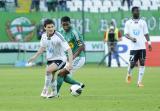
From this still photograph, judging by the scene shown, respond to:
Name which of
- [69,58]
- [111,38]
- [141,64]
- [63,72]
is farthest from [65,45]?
[111,38]

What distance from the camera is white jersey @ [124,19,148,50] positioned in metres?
23.0

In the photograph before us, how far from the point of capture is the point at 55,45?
1719cm

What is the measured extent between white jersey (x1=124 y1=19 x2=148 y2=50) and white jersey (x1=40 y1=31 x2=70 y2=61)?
6.03 m

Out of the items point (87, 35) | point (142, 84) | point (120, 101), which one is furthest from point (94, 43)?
point (120, 101)

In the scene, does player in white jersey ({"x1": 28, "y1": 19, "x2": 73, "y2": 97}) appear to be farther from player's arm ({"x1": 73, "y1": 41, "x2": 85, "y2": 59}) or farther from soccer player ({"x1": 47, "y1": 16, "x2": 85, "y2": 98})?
player's arm ({"x1": 73, "y1": 41, "x2": 85, "y2": 59})

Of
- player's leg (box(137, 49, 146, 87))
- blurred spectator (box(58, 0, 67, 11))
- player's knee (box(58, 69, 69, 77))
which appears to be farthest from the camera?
blurred spectator (box(58, 0, 67, 11))

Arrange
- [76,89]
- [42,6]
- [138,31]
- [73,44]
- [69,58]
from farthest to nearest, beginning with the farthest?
1. [42,6]
2. [138,31]
3. [73,44]
4. [76,89]
5. [69,58]

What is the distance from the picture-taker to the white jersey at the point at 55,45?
1706 cm

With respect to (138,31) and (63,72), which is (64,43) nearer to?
(63,72)

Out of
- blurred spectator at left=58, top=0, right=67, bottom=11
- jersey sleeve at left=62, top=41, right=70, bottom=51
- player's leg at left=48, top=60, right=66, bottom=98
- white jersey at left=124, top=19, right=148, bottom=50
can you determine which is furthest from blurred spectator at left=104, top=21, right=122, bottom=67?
jersey sleeve at left=62, top=41, right=70, bottom=51

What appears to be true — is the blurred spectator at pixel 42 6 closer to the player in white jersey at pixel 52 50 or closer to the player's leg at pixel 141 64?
the player's leg at pixel 141 64

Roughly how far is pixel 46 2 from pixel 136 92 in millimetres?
24251

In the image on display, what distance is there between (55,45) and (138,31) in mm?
6457

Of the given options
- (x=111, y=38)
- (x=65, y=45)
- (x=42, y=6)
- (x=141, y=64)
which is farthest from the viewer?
(x=42, y=6)
